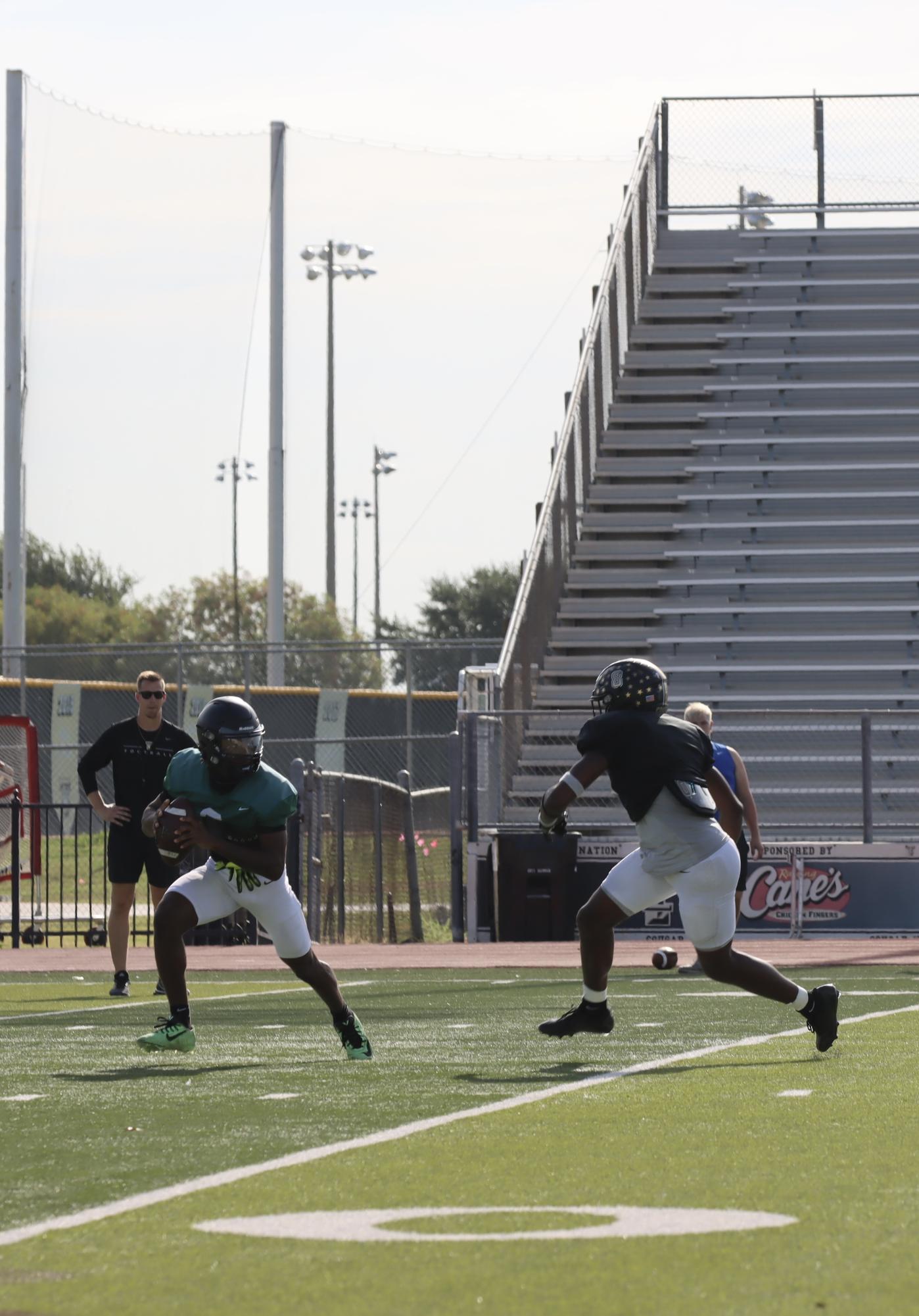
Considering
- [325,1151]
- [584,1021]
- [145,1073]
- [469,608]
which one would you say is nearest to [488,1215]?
[325,1151]

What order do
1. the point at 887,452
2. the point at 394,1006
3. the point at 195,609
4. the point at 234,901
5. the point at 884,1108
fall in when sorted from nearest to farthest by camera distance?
the point at 884,1108 → the point at 234,901 → the point at 394,1006 → the point at 887,452 → the point at 195,609

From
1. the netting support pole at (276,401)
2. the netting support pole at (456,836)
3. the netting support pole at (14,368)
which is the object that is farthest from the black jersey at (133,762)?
the netting support pole at (276,401)

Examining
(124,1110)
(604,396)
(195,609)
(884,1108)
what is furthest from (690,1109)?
(195,609)

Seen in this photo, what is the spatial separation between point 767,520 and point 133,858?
13274 millimetres

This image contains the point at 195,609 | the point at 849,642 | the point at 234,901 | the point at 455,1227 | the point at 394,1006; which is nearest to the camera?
the point at 455,1227

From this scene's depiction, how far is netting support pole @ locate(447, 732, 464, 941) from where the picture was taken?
19.3 m

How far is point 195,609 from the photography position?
86.4m

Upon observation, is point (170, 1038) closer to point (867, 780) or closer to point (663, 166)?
point (867, 780)

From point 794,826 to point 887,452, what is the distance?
290 inches

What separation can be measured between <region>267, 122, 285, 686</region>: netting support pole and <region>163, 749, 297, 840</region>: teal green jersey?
2660 cm

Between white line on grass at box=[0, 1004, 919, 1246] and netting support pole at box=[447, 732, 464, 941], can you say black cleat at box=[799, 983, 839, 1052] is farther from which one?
netting support pole at box=[447, 732, 464, 941]

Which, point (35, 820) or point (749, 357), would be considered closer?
point (35, 820)

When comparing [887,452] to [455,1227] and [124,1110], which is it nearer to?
[124,1110]

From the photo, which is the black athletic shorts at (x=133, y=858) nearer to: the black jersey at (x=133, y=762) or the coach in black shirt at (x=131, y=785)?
the coach in black shirt at (x=131, y=785)
